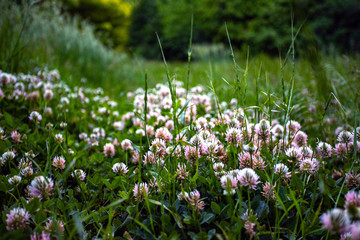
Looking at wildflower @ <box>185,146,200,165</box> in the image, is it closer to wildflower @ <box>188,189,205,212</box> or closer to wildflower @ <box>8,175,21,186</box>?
wildflower @ <box>188,189,205,212</box>

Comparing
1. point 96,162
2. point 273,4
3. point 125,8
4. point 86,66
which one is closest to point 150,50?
point 125,8

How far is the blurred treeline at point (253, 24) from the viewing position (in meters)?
2.07

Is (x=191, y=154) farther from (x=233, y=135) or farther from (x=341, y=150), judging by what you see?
(x=341, y=150)

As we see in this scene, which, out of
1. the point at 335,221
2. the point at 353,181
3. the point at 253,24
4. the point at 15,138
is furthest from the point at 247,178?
the point at 253,24

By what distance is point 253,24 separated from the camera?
15.6 meters

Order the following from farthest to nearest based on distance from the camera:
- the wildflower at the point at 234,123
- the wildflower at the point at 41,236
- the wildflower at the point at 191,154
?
the wildflower at the point at 234,123 → the wildflower at the point at 191,154 → the wildflower at the point at 41,236

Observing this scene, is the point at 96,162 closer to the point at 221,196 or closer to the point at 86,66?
the point at 221,196

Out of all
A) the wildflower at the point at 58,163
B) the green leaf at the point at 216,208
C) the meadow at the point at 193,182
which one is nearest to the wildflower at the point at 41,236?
the meadow at the point at 193,182

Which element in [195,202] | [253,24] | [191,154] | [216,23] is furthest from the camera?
[216,23]

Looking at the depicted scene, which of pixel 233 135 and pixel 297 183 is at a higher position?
pixel 233 135

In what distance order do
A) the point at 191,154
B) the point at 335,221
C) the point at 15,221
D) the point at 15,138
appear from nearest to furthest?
the point at 335,221, the point at 15,221, the point at 191,154, the point at 15,138

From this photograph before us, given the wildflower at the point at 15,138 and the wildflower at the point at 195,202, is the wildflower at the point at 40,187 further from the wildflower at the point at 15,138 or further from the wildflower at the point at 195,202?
the wildflower at the point at 15,138

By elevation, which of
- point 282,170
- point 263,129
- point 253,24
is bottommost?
point 282,170

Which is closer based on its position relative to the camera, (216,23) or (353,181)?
(353,181)
